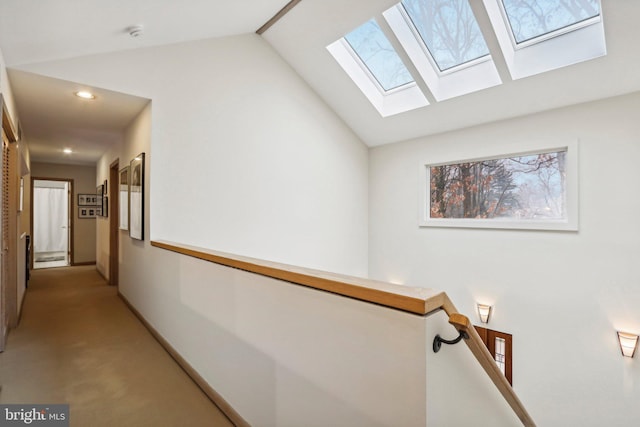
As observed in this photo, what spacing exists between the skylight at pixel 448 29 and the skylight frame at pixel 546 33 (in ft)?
0.82

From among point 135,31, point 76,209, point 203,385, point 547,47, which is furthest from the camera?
point 76,209

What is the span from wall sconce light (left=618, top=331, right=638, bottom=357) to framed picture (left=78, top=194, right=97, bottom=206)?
8.99 metres

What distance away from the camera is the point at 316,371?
1.26 metres

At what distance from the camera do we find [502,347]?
4066mm

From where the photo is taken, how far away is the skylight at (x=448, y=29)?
3.39 m

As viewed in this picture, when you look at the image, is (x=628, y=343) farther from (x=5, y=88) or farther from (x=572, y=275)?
(x=5, y=88)

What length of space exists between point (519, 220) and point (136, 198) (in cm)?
432

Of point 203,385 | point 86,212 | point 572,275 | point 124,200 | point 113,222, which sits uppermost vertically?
point 124,200

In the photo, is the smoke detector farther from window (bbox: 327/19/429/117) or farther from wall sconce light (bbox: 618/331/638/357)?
wall sconce light (bbox: 618/331/638/357)

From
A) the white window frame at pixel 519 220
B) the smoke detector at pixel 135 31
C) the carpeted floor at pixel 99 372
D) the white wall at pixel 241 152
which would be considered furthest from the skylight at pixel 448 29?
the carpeted floor at pixel 99 372

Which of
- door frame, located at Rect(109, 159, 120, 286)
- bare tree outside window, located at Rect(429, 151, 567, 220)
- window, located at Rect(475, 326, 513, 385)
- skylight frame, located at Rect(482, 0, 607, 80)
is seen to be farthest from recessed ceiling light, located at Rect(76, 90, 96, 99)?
window, located at Rect(475, 326, 513, 385)

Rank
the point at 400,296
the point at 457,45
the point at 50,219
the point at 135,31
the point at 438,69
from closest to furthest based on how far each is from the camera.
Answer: the point at 400,296, the point at 135,31, the point at 457,45, the point at 438,69, the point at 50,219

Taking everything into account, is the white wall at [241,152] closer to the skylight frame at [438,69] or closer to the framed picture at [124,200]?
the framed picture at [124,200]

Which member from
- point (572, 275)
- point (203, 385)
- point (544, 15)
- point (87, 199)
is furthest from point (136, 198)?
point (87, 199)
